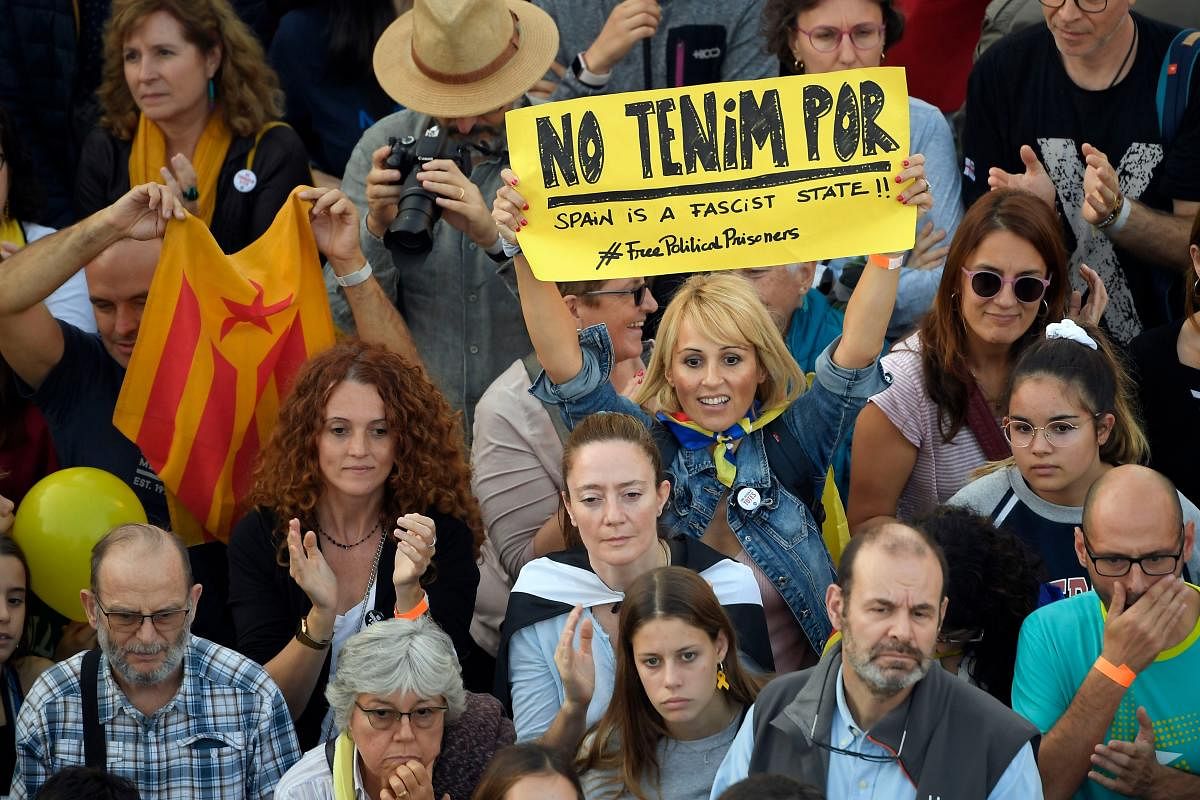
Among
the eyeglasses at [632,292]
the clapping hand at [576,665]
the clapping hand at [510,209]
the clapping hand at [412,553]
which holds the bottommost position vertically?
the clapping hand at [576,665]

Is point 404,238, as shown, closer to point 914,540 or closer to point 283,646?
point 283,646

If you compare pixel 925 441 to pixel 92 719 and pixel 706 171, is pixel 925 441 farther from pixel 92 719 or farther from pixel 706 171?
pixel 92 719

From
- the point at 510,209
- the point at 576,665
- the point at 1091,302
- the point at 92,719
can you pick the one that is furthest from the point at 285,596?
the point at 1091,302

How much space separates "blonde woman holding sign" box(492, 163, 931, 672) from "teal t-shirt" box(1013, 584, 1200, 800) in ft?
2.74

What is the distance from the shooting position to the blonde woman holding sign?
5539 millimetres

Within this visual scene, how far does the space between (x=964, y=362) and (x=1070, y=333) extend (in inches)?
19.7

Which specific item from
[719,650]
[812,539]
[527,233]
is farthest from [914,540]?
[527,233]

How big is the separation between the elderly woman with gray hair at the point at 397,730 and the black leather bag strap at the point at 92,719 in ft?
1.78

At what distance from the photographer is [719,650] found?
16.0 feet

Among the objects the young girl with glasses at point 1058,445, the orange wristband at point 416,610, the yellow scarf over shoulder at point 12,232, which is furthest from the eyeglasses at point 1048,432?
the yellow scarf over shoulder at point 12,232

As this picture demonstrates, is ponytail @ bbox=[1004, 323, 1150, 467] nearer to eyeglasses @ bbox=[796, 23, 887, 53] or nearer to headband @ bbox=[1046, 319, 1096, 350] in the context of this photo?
headband @ bbox=[1046, 319, 1096, 350]

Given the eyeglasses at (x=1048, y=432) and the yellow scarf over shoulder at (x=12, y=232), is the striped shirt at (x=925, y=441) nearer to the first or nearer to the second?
the eyeglasses at (x=1048, y=432)

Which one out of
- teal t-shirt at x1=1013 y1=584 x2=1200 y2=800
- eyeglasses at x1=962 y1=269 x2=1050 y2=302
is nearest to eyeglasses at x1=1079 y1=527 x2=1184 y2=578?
teal t-shirt at x1=1013 y1=584 x2=1200 y2=800

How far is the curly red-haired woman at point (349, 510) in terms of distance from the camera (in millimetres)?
5676
